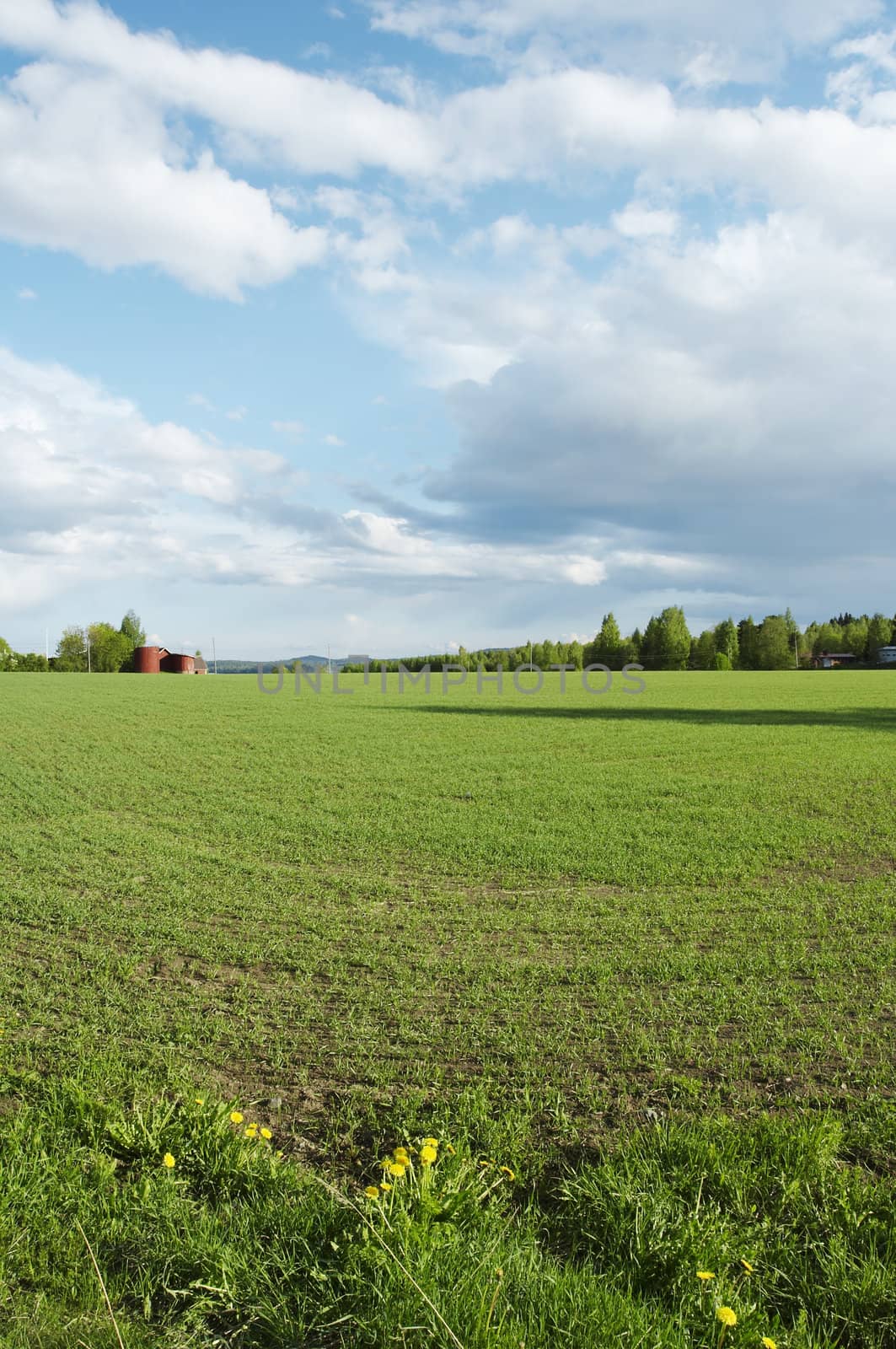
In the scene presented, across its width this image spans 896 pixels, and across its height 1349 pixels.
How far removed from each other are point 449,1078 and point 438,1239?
53.2 inches

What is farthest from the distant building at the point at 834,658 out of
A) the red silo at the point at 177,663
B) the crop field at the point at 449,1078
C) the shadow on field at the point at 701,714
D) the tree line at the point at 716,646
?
the crop field at the point at 449,1078

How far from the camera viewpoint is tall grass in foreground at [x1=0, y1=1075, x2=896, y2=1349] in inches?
88.7

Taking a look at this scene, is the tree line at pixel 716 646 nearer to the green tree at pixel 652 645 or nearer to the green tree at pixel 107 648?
the green tree at pixel 652 645

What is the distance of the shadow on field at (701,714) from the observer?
22344 mm

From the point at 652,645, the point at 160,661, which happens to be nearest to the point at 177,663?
the point at 160,661

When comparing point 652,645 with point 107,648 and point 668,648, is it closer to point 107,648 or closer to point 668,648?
point 668,648

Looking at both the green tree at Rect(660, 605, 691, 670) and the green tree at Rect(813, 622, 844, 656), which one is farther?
the green tree at Rect(813, 622, 844, 656)

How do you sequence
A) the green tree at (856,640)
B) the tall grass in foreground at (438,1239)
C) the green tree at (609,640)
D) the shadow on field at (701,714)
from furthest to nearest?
the green tree at (856,640)
the green tree at (609,640)
the shadow on field at (701,714)
the tall grass in foreground at (438,1239)

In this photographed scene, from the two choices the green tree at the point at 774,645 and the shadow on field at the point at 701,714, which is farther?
the green tree at the point at 774,645

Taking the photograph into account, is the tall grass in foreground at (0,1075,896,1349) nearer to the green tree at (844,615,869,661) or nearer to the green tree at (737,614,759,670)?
the green tree at (737,614,759,670)

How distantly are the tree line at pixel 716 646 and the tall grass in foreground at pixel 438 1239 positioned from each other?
8478 centimetres

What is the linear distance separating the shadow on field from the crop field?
41.0 ft

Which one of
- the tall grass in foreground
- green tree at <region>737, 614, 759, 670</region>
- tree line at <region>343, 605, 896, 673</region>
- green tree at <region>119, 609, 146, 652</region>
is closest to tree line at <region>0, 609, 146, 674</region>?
green tree at <region>119, 609, 146, 652</region>

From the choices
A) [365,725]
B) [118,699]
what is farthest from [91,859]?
[118,699]
